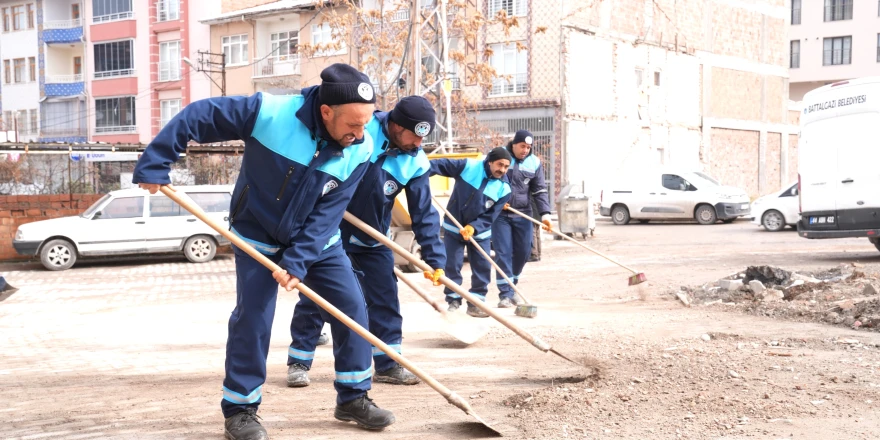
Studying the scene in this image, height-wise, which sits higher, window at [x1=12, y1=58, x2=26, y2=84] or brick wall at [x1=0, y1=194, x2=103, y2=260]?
window at [x1=12, y1=58, x2=26, y2=84]

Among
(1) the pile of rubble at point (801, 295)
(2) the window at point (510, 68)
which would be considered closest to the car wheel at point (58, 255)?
(1) the pile of rubble at point (801, 295)

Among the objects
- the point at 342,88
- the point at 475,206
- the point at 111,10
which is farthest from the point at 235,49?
the point at 342,88

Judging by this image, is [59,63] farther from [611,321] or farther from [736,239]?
[611,321]

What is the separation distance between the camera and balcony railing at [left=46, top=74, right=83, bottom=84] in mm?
46278

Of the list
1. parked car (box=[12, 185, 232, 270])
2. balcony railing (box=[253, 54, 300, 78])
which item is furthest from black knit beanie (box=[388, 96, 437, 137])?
balcony railing (box=[253, 54, 300, 78])

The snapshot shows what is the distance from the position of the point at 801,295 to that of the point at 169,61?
3825cm

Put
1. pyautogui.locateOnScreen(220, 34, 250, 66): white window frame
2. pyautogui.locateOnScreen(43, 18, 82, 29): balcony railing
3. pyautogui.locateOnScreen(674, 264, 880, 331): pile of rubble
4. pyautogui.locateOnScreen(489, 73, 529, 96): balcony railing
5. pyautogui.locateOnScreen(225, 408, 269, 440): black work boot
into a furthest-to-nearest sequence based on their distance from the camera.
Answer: pyautogui.locateOnScreen(43, 18, 82, 29): balcony railing
pyautogui.locateOnScreen(220, 34, 250, 66): white window frame
pyautogui.locateOnScreen(489, 73, 529, 96): balcony railing
pyautogui.locateOnScreen(674, 264, 880, 331): pile of rubble
pyautogui.locateOnScreen(225, 408, 269, 440): black work boot

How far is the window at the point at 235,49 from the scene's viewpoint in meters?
40.6

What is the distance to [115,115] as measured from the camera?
4497cm

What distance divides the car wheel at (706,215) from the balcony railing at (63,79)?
33.6 m

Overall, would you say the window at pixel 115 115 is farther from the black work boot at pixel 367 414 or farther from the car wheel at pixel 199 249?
the black work boot at pixel 367 414

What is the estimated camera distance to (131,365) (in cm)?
697

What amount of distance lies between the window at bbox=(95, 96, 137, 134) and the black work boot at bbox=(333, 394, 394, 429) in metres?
42.1

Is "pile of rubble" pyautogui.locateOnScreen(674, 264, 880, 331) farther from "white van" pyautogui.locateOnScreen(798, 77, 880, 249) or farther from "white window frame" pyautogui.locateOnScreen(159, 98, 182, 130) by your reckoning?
"white window frame" pyautogui.locateOnScreen(159, 98, 182, 130)
